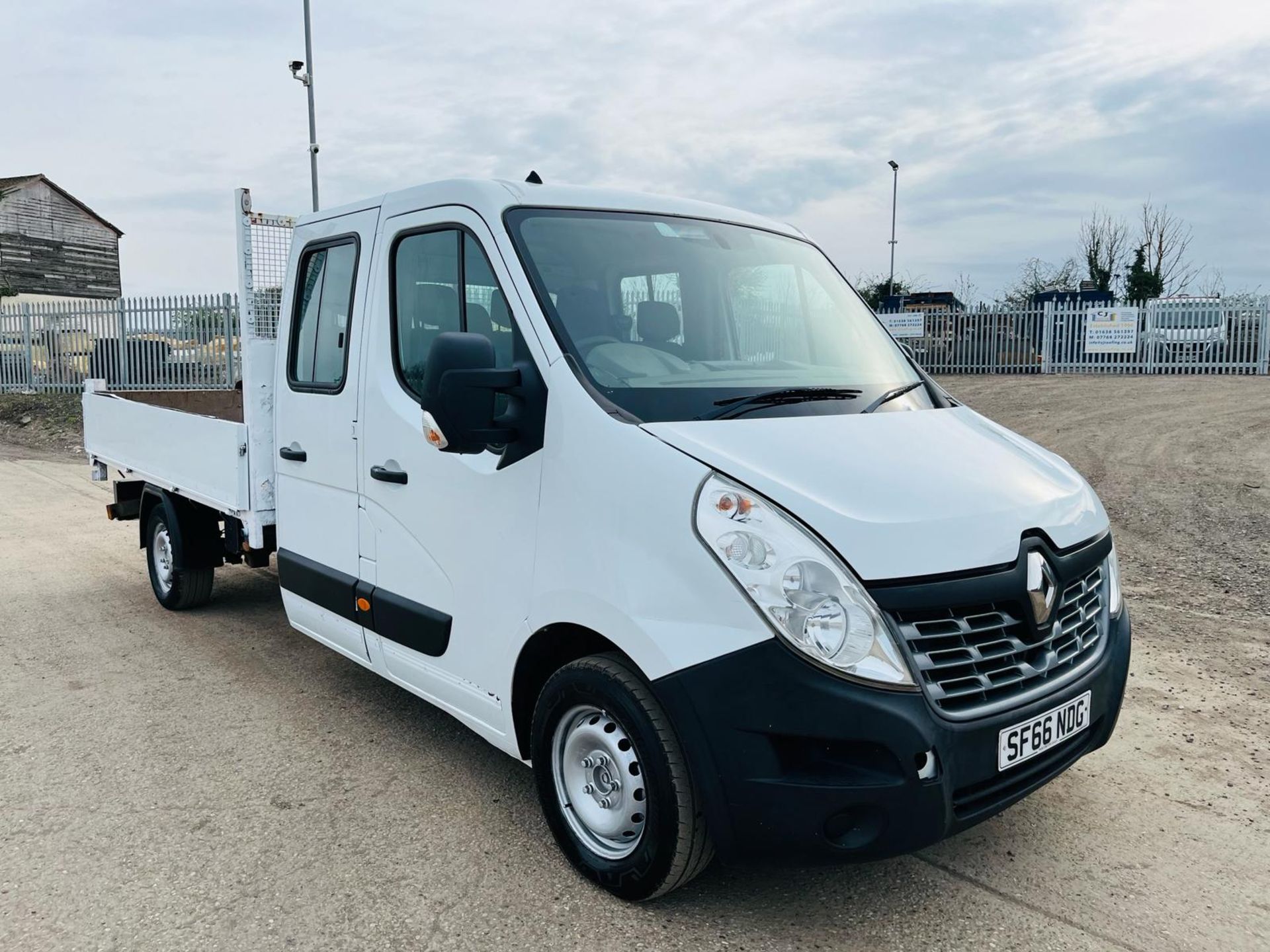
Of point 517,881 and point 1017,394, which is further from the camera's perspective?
point 1017,394

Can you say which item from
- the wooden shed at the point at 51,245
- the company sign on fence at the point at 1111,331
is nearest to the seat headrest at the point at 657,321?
the company sign on fence at the point at 1111,331

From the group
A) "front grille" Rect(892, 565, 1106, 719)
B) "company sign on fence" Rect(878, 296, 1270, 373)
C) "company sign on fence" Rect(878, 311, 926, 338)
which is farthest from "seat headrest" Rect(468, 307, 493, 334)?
"company sign on fence" Rect(878, 311, 926, 338)

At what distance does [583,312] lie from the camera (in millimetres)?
3297

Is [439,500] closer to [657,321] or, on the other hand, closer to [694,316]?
[657,321]

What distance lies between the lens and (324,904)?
9.89 feet

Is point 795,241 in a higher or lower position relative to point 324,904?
higher

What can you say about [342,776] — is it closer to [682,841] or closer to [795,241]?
[682,841]

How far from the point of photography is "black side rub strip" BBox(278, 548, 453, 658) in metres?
3.64

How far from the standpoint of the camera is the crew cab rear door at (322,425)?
4.09m

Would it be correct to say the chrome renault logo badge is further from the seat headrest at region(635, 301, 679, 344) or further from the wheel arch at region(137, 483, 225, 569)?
the wheel arch at region(137, 483, 225, 569)

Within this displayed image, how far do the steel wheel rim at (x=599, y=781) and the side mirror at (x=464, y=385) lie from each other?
91cm

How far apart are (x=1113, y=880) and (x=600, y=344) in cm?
236

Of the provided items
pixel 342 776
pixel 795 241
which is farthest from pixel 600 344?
pixel 342 776

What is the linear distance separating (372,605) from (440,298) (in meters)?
1.25
